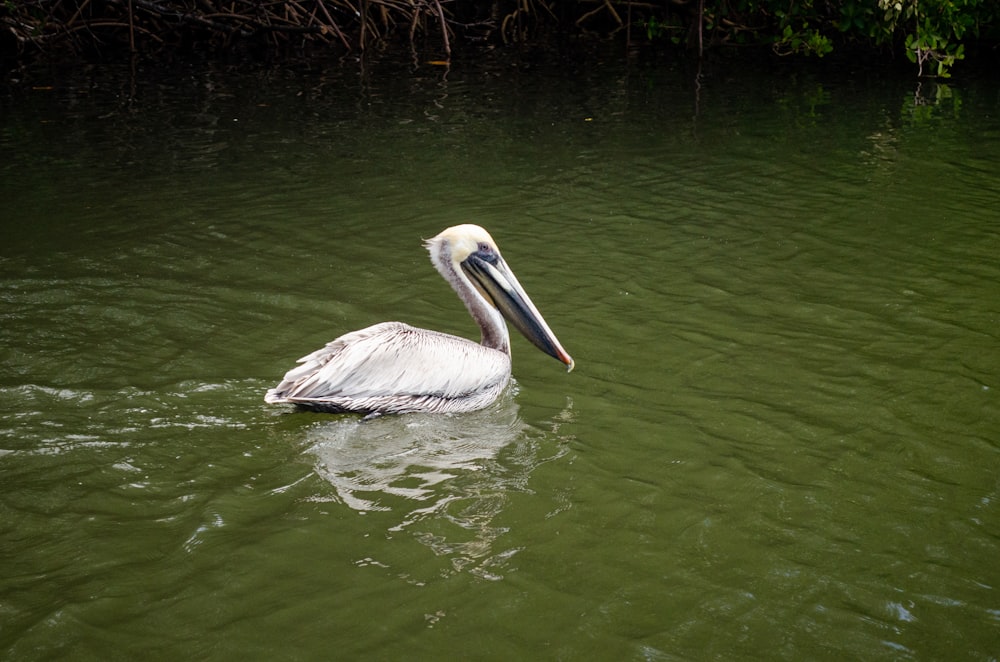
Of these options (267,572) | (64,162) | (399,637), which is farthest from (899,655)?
(64,162)

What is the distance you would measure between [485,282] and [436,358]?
2.19 ft

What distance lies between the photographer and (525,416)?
15.0ft

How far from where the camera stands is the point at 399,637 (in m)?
2.99

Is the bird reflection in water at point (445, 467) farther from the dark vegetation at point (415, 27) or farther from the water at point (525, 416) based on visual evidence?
the dark vegetation at point (415, 27)

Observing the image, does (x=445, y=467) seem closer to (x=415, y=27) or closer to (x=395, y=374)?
(x=395, y=374)

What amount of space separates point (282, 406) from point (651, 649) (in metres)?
2.23

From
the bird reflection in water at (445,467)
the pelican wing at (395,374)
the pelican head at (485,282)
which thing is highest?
the pelican head at (485,282)

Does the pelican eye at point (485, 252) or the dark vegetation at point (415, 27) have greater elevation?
the dark vegetation at point (415, 27)

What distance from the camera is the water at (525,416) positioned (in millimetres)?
3121

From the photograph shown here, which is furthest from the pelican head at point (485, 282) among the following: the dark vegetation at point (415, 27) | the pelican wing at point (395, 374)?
the dark vegetation at point (415, 27)

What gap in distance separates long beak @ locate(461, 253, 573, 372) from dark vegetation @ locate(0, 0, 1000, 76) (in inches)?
394

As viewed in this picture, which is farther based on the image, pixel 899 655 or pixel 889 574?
pixel 889 574

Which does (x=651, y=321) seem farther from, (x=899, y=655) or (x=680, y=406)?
(x=899, y=655)

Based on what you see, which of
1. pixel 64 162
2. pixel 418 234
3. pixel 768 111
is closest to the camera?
pixel 418 234
